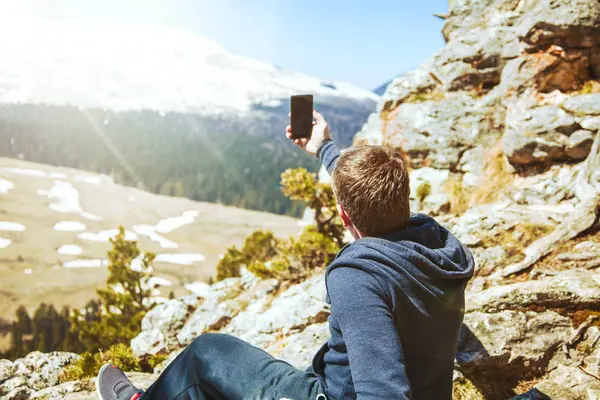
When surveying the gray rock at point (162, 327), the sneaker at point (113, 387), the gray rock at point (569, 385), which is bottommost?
the gray rock at point (162, 327)

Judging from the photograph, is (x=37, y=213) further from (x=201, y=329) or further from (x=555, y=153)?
(x=555, y=153)

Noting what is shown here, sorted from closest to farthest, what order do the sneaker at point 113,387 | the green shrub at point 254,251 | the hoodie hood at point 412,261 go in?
1. the hoodie hood at point 412,261
2. the sneaker at point 113,387
3. the green shrub at point 254,251

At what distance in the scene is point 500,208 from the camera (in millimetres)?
7121

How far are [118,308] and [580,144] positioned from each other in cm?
1666

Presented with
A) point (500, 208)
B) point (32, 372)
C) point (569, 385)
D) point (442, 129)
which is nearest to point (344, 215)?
point (569, 385)

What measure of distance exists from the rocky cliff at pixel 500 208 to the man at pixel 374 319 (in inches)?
81.1

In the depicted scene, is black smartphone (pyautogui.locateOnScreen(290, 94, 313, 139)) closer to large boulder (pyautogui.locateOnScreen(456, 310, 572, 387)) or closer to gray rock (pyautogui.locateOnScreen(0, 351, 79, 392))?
large boulder (pyautogui.locateOnScreen(456, 310, 572, 387))

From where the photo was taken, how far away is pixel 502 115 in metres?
11.0

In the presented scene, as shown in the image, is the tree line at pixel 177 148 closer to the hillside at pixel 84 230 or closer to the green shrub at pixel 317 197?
Result: the hillside at pixel 84 230

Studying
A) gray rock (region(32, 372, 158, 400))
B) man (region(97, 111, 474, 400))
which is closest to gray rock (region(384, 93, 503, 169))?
gray rock (region(32, 372, 158, 400))

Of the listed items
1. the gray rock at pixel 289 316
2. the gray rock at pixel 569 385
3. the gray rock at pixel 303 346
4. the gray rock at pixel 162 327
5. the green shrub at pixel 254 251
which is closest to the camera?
the gray rock at pixel 569 385

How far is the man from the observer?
1749 millimetres

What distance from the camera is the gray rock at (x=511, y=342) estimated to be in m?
3.84

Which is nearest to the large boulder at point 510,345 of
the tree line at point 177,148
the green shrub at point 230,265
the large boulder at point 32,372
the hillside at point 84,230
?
the large boulder at point 32,372
